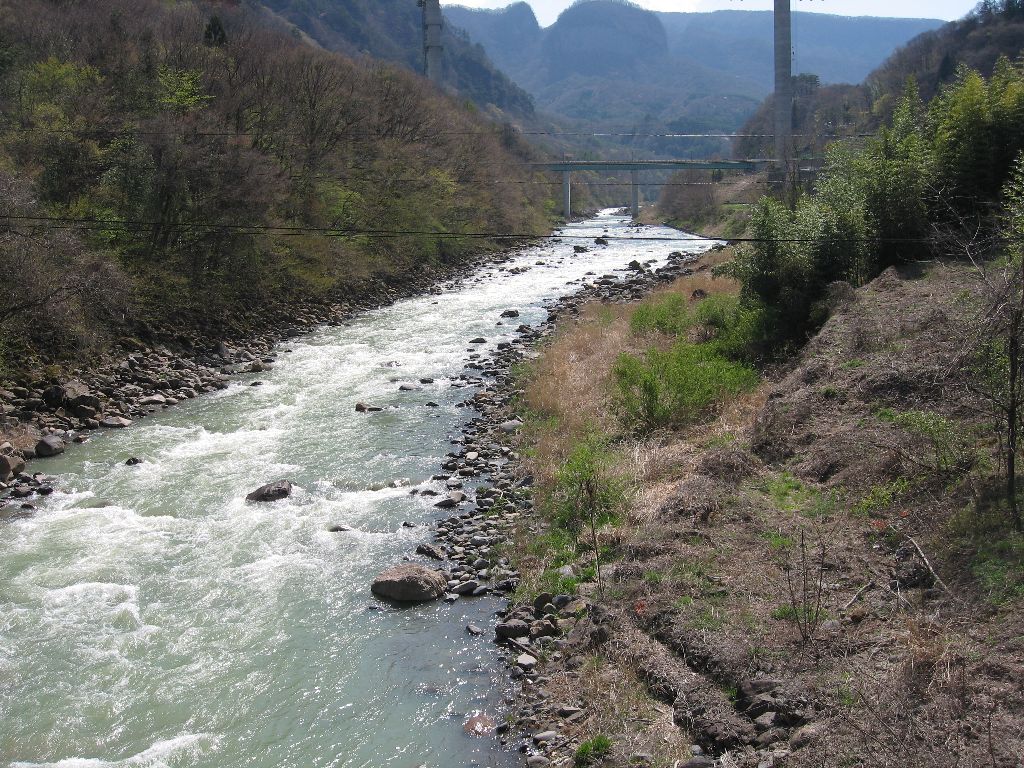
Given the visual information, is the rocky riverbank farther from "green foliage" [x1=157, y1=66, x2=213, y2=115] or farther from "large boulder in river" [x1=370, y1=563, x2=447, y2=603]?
"green foliage" [x1=157, y1=66, x2=213, y2=115]

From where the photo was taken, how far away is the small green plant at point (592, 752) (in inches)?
284

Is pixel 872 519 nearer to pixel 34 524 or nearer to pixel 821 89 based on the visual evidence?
pixel 34 524

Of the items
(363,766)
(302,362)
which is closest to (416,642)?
(363,766)

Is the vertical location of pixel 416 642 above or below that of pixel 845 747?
below

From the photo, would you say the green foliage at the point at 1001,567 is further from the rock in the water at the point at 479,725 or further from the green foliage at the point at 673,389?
the green foliage at the point at 673,389

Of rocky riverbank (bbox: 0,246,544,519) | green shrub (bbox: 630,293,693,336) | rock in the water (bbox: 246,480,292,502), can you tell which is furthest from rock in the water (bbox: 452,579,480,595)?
green shrub (bbox: 630,293,693,336)

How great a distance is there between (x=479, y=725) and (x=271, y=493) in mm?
7133

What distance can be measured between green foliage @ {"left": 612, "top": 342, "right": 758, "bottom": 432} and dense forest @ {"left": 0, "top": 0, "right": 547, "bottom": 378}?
10.1 m

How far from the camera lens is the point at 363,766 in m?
7.72

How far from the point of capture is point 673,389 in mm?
Answer: 15719

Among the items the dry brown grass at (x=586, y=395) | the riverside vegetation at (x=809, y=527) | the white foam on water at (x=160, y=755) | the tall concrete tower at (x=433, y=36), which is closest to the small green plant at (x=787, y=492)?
the riverside vegetation at (x=809, y=527)

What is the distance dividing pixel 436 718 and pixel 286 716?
160cm

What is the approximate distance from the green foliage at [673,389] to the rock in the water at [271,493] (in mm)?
6564

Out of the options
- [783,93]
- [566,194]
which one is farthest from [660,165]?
[783,93]
